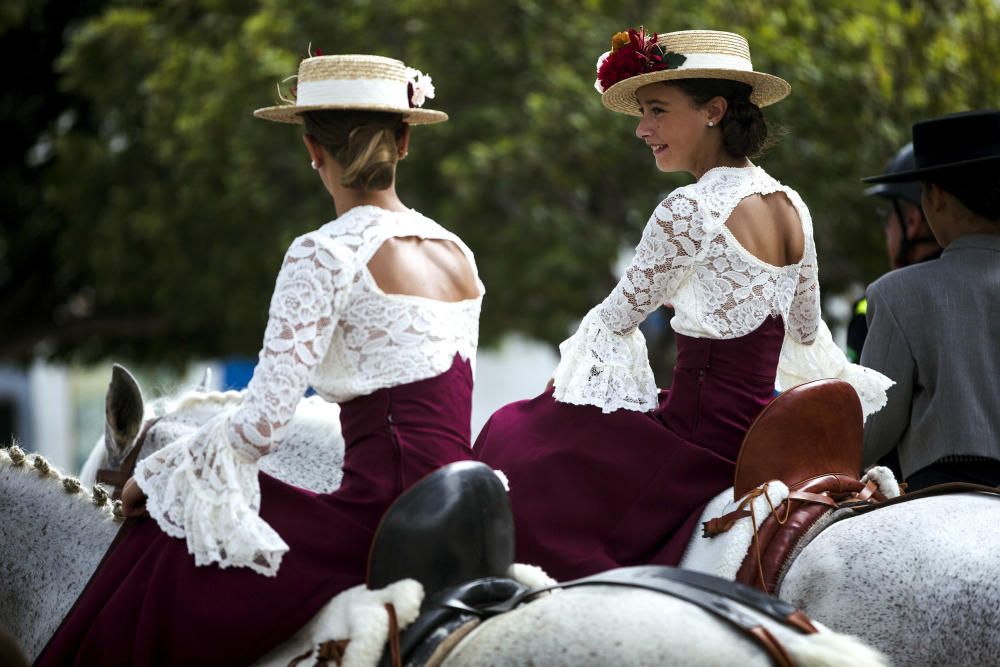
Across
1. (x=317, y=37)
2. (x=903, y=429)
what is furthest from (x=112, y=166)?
(x=903, y=429)

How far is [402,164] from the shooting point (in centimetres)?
1406

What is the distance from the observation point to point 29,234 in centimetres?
1720

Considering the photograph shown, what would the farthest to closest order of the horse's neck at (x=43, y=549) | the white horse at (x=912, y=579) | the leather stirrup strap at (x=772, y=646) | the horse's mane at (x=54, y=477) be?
the horse's mane at (x=54, y=477) < the horse's neck at (x=43, y=549) < the white horse at (x=912, y=579) < the leather stirrup strap at (x=772, y=646)

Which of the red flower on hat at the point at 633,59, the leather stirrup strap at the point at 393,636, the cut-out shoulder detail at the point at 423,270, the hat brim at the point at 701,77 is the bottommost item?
the leather stirrup strap at the point at 393,636

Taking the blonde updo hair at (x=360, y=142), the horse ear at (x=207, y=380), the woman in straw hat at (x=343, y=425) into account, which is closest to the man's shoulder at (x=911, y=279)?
the woman in straw hat at (x=343, y=425)

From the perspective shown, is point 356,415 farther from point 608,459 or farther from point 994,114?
point 994,114

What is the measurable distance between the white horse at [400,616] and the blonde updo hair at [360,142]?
1.07 m

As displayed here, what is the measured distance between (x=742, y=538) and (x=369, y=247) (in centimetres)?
127

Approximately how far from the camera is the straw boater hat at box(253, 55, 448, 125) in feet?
11.8

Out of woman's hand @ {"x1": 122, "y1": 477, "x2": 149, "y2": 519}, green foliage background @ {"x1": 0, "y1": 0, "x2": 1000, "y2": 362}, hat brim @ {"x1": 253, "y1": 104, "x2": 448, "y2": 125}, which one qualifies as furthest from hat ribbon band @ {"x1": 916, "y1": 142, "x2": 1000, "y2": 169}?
green foliage background @ {"x1": 0, "y1": 0, "x2": 1000, "y2": 362}

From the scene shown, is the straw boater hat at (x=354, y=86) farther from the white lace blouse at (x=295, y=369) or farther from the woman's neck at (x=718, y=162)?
the woman's neck at (x=718, y=162)

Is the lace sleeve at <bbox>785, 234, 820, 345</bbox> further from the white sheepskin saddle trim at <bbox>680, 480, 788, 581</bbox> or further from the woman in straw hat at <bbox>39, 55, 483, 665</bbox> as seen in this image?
the woman in straw hat at <bbox>39, 55, 483, 665</bbox>

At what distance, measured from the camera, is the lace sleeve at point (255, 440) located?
10.8 ft

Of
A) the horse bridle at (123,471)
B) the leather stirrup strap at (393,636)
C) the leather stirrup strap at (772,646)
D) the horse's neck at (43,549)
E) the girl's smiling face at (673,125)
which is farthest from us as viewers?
the horse bridle at (123,471)
